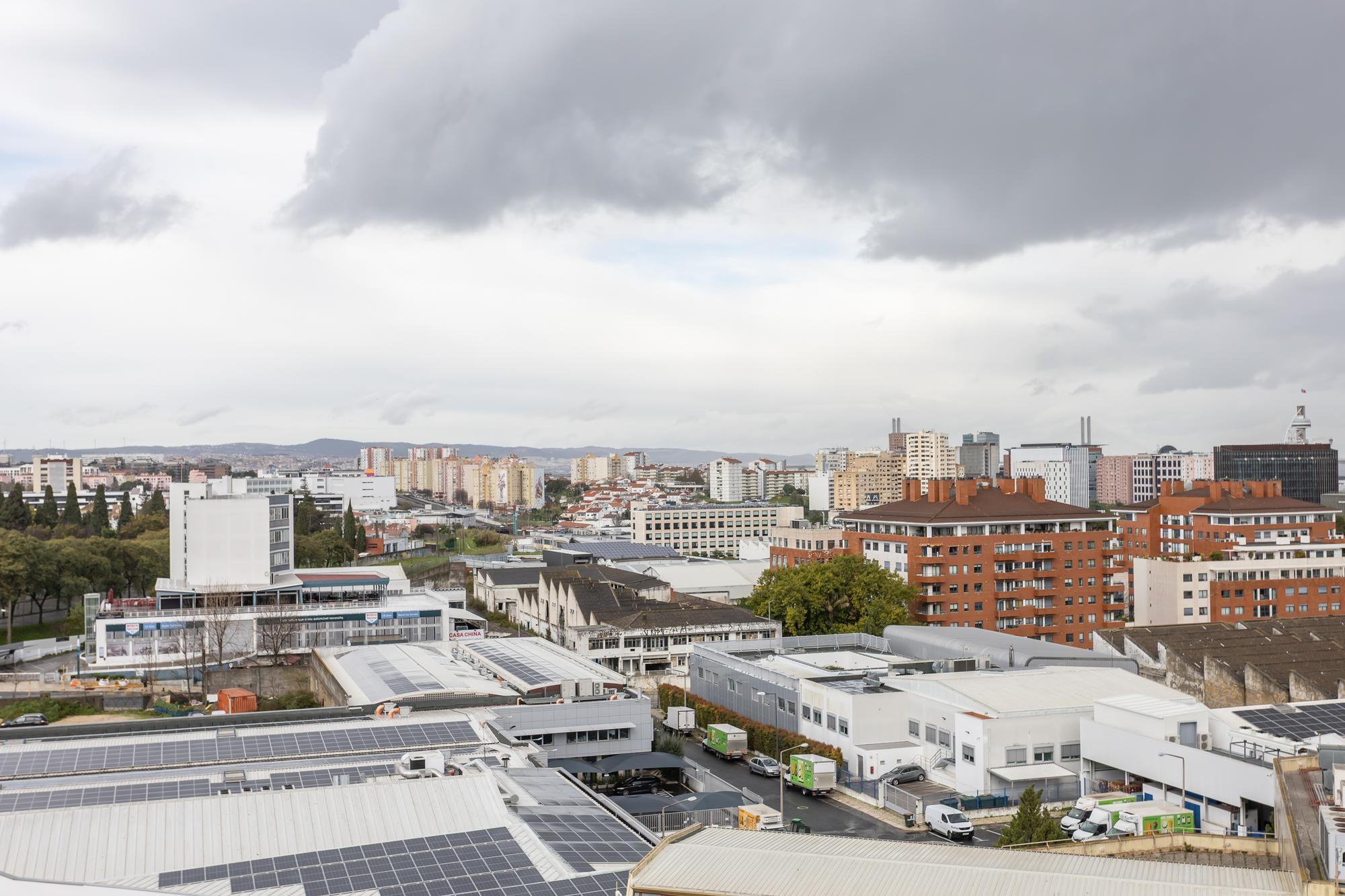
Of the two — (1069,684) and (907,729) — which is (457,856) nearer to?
(907,729)

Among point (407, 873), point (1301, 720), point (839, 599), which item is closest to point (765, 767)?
point (1301, 720)

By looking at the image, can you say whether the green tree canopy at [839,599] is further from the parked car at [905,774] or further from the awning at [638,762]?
the awning at [638,762]

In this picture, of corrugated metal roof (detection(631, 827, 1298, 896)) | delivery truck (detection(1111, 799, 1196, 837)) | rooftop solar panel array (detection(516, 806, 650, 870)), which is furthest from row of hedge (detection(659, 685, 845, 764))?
corrugated metal roof (detection(631, 827, 1298, 896))

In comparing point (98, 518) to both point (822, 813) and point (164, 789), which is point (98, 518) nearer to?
point (822, 813)

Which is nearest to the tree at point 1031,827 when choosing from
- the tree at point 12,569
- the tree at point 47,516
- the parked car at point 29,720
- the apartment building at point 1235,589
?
the parked car at point 29,720

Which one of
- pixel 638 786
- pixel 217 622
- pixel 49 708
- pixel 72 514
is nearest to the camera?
pixel 638 786

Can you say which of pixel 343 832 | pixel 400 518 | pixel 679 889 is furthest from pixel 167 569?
pixel 400 518
